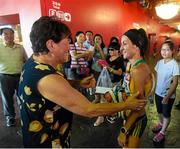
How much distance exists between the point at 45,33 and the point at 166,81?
207 cm

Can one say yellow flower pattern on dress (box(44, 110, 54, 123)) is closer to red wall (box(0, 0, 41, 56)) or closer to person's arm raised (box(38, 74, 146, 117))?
person's arm raised (box(38, 74, 146, 117))

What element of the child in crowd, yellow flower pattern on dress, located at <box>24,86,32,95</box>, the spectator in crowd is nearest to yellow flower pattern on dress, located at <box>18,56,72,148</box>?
yellow flower pattern on dress, located at <box>24,86,32,95</box>

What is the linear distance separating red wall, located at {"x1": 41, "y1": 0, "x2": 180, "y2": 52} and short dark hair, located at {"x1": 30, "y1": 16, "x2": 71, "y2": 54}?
→ 10.0 feet

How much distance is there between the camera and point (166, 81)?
2912 mm

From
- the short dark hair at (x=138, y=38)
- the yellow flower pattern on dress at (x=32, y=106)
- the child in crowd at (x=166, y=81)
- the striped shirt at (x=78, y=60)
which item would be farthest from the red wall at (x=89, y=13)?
the yellow flower pattern on dress at (x=32, y=106)

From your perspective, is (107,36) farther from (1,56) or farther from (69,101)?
(69,101)

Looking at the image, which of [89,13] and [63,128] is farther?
[89,13]

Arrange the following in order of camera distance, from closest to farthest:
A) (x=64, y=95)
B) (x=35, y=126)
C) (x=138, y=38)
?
1. (x=64, y=95)
2. (x=35, y=126)
3. (x=138, y=38)

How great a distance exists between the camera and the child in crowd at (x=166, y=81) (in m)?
2.86

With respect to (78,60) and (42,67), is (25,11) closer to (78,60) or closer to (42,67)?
(78,60)

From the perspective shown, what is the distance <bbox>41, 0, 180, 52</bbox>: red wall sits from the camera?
15.8ft

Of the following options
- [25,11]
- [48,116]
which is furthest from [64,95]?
[25,11]

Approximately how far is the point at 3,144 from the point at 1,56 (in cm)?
132

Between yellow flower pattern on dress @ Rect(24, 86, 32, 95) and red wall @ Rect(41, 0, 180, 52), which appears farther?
red wall @ Rect(41, 0, 180, 52)
